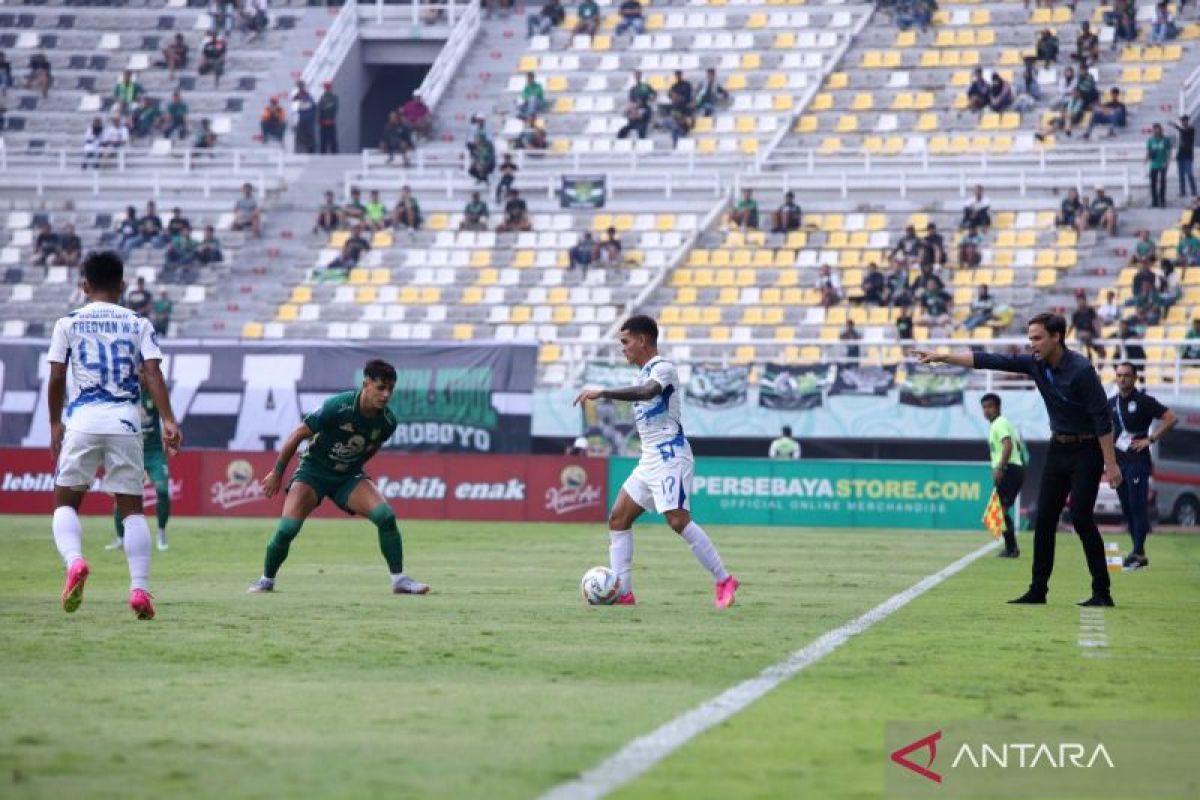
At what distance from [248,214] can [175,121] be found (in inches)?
215

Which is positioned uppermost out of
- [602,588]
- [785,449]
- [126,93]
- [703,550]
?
[126,93]

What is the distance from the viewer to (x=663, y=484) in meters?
15.8

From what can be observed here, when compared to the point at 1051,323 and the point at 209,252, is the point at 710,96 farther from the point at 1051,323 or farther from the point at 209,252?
the point at 1051,323

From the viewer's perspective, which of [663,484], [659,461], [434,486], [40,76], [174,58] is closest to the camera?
[663,484]

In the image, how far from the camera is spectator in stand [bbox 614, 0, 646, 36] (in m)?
53.7

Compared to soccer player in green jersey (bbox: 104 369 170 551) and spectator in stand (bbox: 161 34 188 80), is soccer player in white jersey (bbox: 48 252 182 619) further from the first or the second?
spectator in stand (bbox: 161 34 188 80)

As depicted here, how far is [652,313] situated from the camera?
1756 inches

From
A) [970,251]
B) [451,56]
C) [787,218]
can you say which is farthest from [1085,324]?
[451,56]

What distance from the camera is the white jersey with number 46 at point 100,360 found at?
13.8m

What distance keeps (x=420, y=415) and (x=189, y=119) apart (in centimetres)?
1793

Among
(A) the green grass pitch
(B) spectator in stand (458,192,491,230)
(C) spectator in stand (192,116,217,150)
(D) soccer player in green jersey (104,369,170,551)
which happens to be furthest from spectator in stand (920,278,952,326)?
(A) the green grass pitch

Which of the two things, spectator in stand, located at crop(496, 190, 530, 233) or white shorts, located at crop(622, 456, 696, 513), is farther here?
spectator in stand, located at crop(496, 190, 530, 233)

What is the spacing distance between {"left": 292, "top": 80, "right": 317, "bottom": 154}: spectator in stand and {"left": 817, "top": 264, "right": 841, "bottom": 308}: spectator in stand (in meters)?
14.9

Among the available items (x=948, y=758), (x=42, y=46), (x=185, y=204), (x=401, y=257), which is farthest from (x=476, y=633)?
(x=42, y=46)
